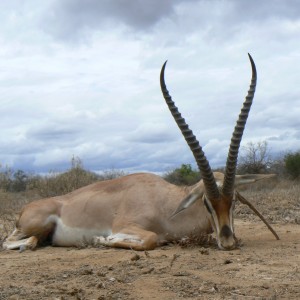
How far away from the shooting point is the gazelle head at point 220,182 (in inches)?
292

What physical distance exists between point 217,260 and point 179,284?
136 cm

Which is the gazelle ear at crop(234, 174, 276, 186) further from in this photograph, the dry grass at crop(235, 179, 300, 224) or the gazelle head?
the dry grass at crop(235, 179, 300, 224)

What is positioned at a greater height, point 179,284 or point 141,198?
point 141,198

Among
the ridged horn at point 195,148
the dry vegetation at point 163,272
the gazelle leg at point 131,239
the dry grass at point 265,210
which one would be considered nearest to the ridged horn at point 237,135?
the ridged horn at point 195,148

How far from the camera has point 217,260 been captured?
6.54m

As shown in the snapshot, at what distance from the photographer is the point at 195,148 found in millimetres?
7898

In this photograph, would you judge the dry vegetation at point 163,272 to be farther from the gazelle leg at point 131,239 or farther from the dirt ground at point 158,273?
the gazelle leg at point 131,239

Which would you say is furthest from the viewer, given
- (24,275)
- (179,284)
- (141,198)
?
(141,198)

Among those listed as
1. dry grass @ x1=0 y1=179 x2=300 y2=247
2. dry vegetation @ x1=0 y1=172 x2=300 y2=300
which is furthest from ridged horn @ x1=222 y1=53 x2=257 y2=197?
dry grass @ x1=0 y1=179 x2=300 y2=247

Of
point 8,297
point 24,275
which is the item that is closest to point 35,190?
point 24,275

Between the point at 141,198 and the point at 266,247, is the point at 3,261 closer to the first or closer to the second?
the point at 141,198

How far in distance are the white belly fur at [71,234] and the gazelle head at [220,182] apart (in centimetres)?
129

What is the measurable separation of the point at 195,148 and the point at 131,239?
138 centimetres

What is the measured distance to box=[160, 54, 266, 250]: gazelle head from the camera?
7.41 meters
